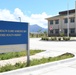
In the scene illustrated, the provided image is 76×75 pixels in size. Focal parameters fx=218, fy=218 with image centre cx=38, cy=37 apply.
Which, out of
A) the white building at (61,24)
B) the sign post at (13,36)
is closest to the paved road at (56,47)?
the sign post at (13,36)

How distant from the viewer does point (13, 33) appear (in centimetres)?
873

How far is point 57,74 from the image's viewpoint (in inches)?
318

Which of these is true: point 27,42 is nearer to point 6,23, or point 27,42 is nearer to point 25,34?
point 25,34

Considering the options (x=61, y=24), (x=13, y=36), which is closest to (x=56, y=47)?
(x=13, y=36)

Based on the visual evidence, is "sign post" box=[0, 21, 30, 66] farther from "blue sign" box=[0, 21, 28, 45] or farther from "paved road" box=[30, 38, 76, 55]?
"paved road" box=[30, 38, 76, 55]

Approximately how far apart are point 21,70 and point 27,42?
66.0 inches

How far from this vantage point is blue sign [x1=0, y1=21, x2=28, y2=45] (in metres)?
8.37

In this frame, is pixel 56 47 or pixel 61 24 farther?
pixel 61 24

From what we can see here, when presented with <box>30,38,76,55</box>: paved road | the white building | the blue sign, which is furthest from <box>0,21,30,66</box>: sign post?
the white building

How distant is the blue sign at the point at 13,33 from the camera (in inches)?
329

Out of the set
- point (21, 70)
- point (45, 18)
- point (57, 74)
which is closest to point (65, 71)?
point (57, 74)

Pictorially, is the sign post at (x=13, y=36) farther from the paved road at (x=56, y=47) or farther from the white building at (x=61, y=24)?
the white building at (x=61, y=24)

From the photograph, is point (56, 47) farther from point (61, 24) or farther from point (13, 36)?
point (61, 24)

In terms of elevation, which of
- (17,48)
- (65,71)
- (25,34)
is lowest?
(65,71)
